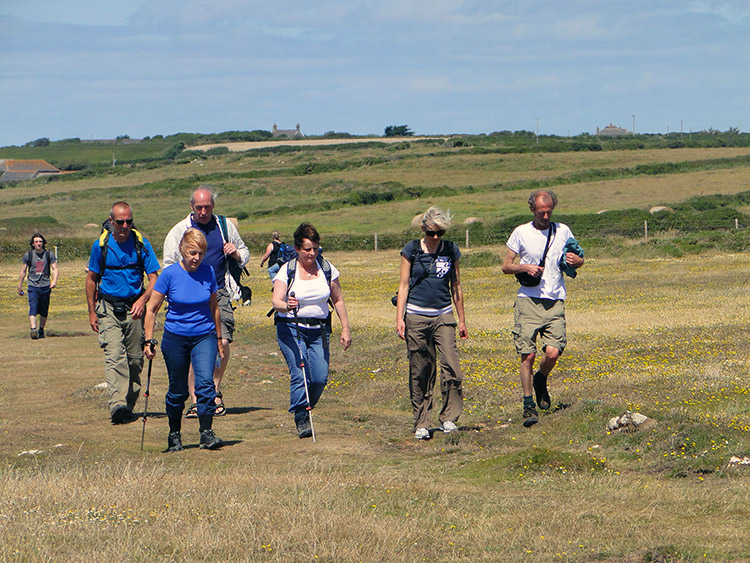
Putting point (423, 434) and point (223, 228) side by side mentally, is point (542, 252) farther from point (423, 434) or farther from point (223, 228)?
point (223, 228)

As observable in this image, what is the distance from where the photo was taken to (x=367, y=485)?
6590 mm

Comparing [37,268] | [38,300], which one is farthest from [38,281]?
[38,300]

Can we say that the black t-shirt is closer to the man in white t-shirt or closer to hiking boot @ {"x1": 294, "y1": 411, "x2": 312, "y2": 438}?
the man in white t-shirt

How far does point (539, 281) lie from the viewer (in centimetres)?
906

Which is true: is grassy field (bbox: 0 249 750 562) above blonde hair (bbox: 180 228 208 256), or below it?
below

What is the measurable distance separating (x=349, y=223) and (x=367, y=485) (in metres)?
53.6

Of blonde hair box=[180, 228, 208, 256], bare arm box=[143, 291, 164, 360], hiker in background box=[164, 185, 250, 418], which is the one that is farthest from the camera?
hiker in background box=[164, 185, 250, 418]

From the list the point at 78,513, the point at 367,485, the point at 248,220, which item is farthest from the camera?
the point at 248,220

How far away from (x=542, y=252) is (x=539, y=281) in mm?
281

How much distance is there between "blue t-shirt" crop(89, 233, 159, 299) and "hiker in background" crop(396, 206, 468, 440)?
8.59 feet

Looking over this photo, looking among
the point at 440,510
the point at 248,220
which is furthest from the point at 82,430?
the point at 248,220

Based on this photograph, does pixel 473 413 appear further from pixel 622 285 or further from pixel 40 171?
pixel 40 171

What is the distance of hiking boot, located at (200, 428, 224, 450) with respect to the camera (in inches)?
323

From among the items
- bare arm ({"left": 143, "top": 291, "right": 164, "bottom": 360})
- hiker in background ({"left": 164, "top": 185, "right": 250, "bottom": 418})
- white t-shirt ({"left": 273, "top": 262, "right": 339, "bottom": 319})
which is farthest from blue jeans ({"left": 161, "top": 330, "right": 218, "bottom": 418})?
white t-shirt ({"left": 273, "top": 262, "right": 339, "bottom": 319})
